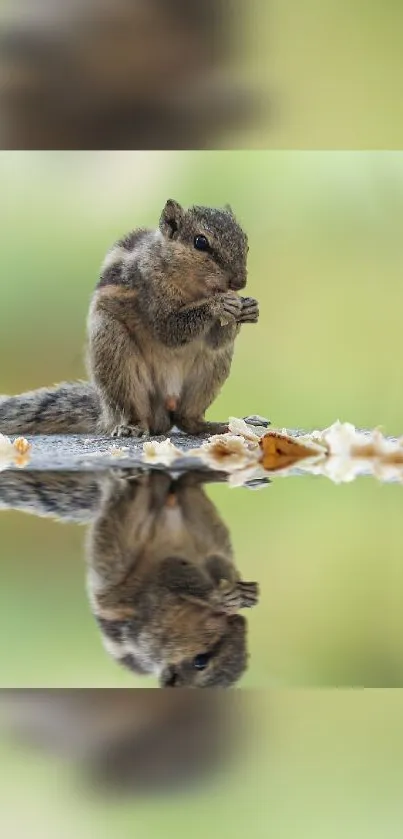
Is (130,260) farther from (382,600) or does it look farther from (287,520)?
(382,600)

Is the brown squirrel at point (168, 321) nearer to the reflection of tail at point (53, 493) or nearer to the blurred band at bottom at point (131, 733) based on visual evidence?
the reflection of tail at point (53, 493)

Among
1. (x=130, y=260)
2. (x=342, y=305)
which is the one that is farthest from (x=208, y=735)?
(x=342, y=305)

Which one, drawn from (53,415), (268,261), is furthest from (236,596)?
(268,261)

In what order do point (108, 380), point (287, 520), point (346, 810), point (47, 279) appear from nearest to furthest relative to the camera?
point (346, 810)
point (287, 520)
point (108, 380)
point (47, 279)

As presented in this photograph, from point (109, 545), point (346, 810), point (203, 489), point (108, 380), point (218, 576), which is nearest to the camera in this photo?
point (346, 810)

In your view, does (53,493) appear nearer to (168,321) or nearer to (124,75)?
(168,321)

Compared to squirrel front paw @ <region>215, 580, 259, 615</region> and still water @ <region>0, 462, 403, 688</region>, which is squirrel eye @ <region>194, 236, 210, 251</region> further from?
squirrel front paw @ <region>215, 580, 259, 615</region>

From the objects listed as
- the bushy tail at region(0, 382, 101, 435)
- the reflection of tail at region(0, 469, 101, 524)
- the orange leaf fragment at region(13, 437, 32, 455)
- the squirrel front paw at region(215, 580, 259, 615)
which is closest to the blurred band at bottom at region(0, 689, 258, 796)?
the squirrel front paw at region(215, 580, 259, 615)

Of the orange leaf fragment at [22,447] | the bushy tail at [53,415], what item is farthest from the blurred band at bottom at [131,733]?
the bushy tail at [53,415]
